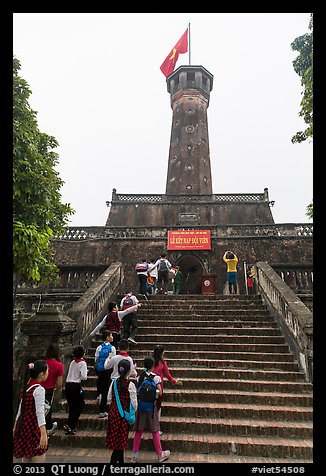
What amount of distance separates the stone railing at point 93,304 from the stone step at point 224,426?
1.64 meters

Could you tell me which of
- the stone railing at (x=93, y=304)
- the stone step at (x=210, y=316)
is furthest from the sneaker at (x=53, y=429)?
the stone step at (x=210, y=316)

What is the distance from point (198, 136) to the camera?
2291cm

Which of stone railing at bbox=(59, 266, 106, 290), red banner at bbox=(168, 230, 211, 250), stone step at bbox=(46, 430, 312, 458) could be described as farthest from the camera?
red banner at bbox=(168, 230, 211, 250)

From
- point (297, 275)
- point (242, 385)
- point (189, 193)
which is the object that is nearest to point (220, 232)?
point (297, 275)

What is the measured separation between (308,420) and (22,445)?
3862 millimetres

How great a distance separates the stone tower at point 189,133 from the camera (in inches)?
853

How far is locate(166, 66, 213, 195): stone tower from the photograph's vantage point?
21656 mm

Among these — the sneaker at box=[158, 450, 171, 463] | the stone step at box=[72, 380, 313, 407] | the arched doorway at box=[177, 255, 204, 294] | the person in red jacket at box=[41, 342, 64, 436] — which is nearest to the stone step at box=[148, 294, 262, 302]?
the stone step at box=[72, 380, 313, 407]

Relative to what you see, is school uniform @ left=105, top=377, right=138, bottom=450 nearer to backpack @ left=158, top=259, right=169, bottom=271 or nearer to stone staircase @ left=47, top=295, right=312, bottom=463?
stone staircase @ left=47, top=295, right=312, bottom=463

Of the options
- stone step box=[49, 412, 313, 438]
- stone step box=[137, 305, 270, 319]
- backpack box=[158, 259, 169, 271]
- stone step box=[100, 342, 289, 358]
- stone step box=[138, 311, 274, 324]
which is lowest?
stone step box=[49, 412, 313, 438]

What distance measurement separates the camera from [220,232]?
14.3 metres

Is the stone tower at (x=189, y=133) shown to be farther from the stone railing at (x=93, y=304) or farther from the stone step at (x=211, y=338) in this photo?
the stone step at (x=211, y=338)

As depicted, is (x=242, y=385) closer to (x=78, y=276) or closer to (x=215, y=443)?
(x=215, y=443)

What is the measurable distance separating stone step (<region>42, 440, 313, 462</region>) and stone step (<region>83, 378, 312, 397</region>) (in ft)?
4.22
